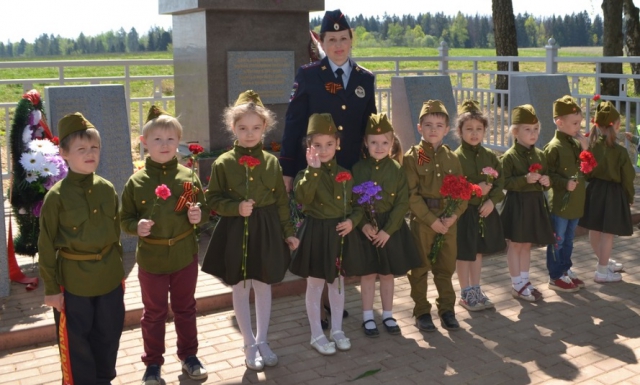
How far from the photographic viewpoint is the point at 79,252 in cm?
394

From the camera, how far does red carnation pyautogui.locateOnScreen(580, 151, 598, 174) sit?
582 centimetres

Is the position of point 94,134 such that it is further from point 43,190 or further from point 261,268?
point 43,190

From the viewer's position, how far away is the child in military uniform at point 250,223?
4.55 meters

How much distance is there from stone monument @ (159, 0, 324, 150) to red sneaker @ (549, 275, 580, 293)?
373 centimetres

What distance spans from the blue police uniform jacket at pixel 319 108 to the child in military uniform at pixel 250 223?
477mm

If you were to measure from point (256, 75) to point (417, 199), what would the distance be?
3.69m

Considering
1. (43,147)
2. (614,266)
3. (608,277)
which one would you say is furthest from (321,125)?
(614,266)

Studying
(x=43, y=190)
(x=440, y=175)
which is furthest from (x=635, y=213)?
(x=43, y=190)

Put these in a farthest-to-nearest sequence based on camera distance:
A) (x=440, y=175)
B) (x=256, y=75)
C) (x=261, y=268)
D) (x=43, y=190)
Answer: (x=256, y=75) → (x=43, y=190) → (x=440, y=175) → (x=261, y=268)

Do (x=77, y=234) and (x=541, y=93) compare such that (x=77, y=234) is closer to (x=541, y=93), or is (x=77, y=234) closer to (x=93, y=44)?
(x=541, y=93)

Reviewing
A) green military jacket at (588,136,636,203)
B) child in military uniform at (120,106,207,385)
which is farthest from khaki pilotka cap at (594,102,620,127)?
child in military uniform at (120,106,207,385)

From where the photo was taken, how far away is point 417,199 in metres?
5.25

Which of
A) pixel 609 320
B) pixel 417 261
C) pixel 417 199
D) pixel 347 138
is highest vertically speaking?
pixel 347 138

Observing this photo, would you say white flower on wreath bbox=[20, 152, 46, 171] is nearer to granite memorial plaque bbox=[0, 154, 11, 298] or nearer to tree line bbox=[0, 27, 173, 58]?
granite memorial plaque bbox=[0, 154, 11, 298]
